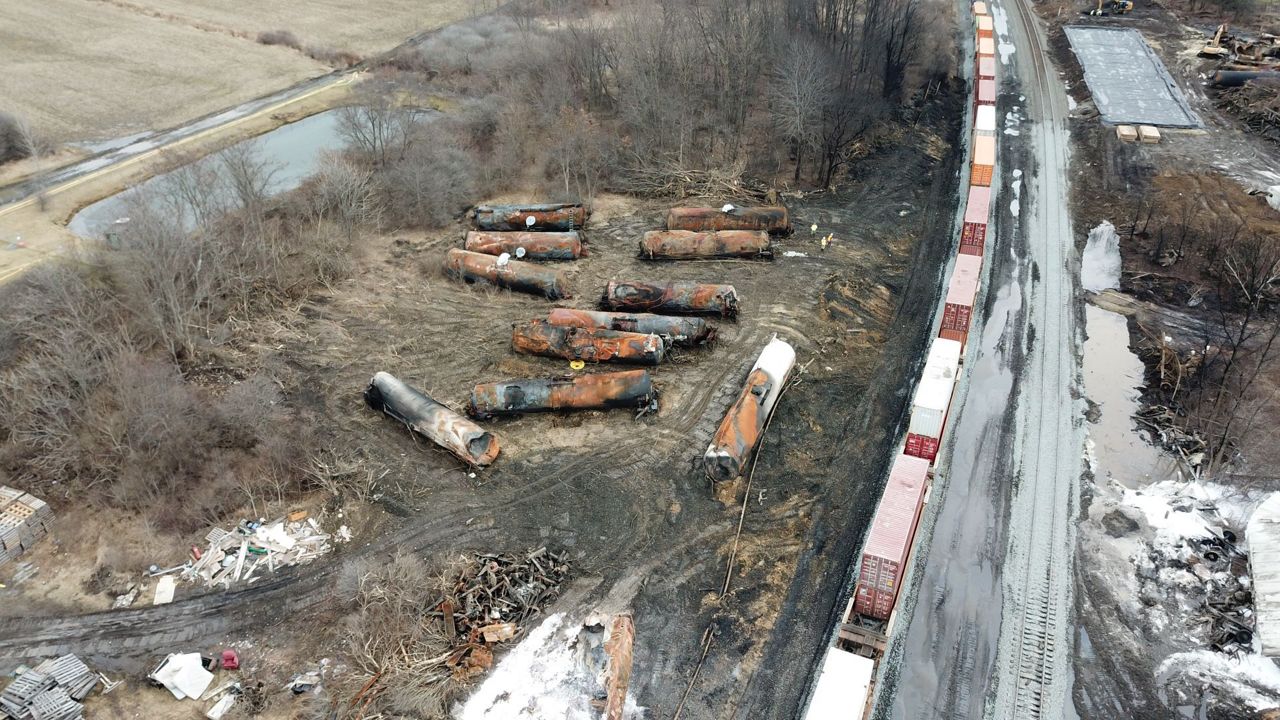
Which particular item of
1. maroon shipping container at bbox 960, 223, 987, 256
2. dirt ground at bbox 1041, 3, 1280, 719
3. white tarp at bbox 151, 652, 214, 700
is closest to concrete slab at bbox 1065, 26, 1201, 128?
dirt ground at bbox 1041, 3, 1280, 719

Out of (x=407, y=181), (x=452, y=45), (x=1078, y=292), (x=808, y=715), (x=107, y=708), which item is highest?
(x=452, y=45)

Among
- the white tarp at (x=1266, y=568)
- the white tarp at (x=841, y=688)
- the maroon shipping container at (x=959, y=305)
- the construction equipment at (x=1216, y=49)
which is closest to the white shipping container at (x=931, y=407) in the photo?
the maroon shipping container at (x=959, y=305)

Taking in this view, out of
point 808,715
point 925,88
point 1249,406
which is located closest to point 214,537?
point 808,715

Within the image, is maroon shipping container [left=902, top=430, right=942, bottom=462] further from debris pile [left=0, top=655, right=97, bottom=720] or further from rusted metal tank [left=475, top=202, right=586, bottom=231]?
debris pile [left=0, top=655, right=97, bottom=720]

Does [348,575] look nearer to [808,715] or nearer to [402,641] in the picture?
[402,641]

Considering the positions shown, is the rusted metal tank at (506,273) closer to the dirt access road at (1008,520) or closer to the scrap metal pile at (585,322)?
the scrap metal pile at (585,322)

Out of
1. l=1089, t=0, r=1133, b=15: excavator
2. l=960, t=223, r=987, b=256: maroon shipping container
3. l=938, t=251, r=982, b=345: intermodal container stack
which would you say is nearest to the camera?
l=938, t=251, r=982, b=345: intermodal container stack
